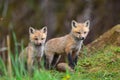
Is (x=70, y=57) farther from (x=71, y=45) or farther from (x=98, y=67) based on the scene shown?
(x=98, y=67)

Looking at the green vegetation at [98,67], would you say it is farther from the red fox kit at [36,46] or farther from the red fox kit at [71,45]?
the red fox kit at [36,46]

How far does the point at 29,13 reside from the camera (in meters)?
31.3

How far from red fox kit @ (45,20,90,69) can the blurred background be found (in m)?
11.6

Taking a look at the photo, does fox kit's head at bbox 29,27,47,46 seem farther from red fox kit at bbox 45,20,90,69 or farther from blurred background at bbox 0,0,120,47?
blurred background at bbox 0,0,120,47

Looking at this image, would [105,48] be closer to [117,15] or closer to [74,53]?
[74,53]

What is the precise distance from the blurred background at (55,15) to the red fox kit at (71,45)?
11.6 metres

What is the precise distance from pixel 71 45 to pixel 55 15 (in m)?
14.7

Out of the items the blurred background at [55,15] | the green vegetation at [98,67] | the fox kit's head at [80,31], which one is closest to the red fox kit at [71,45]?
the fox kit's head at [80,31]

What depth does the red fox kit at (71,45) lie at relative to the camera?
15.5 metres

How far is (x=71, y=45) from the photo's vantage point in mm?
15742

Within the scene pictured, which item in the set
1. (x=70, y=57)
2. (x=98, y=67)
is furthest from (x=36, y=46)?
(x=98, y=67)

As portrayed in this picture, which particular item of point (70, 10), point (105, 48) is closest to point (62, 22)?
point (70, 10)

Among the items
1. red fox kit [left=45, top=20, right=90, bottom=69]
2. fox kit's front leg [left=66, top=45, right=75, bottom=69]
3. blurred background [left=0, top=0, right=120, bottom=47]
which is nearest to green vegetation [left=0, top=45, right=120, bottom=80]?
fox kit's front leg [left=66, top=45, right=75, bottom=69]

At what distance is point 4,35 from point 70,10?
325cm
